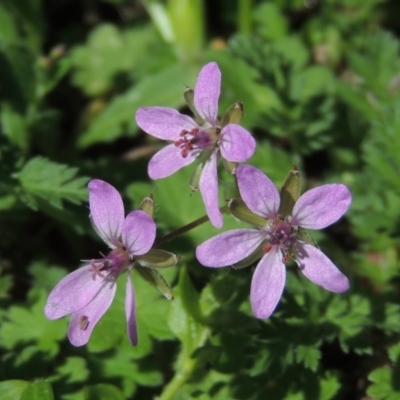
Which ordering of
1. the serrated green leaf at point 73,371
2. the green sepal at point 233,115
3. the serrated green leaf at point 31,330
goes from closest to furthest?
1. the green sepal at point 233,115
2. the serrated green leaf at point 73,371
3. the serrated green leaf at point 31,330

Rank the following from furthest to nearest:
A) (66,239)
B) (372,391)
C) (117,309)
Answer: (66,239), (117,309), (372,391)

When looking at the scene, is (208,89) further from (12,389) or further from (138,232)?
(12,389)

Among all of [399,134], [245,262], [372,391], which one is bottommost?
[372,391]

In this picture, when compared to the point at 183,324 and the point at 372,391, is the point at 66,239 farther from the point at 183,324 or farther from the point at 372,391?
the point at 372,391

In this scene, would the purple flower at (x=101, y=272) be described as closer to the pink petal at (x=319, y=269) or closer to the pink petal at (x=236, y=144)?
the pink petal at (x=236, y=144)

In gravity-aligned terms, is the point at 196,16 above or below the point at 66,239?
above

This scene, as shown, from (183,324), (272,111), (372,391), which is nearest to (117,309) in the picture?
(183,324)

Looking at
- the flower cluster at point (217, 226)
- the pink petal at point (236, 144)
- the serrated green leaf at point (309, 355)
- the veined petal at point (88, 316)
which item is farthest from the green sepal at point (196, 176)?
the serrated green leaf at point (309, 355)
